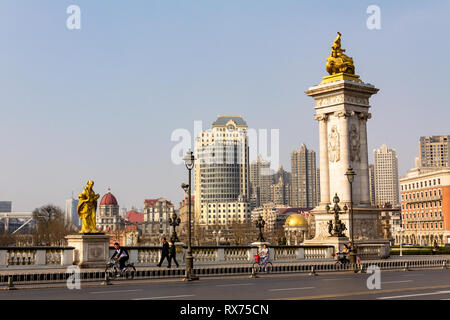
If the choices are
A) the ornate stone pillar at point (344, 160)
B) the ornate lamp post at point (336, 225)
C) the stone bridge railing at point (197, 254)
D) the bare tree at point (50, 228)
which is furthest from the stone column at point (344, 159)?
the bare tree at point (50, 228)

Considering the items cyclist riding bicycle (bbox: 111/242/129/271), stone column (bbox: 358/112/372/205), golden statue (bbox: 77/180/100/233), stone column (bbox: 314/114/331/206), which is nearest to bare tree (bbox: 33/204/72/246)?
stone column (bbox: 314/114/331/206)

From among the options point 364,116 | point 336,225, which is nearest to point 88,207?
point 336,225

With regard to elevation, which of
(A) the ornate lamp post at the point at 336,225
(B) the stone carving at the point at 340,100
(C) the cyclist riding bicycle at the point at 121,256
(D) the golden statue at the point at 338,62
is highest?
(D) the golden statue at the point at 338,62

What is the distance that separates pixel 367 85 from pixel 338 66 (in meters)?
2.88

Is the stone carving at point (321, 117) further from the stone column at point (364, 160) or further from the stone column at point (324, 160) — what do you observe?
the stone column at point (364, 160)

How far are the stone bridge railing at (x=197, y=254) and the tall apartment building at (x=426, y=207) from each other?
86.3 metres

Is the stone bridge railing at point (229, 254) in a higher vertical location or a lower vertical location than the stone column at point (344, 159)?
lower

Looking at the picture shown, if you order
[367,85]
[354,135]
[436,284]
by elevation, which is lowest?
[436,284]

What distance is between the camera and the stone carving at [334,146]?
48.9 metres
